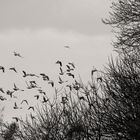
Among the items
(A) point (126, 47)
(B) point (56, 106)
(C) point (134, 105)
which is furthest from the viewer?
(A) point (126, 47)

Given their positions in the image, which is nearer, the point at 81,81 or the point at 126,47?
the point at 81,81

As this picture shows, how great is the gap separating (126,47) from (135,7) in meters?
1.83

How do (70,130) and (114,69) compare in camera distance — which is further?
(114,69)

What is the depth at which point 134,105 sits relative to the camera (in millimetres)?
9711

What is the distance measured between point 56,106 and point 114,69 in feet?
7.12

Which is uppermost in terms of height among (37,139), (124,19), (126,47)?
(124,19)

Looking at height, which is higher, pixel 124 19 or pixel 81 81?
pixel 124 19

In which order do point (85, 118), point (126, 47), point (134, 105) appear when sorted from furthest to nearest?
point (126, 47)
point (85, 118)
point (134, 105)

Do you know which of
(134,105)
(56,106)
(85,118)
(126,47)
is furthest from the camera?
(126,47)

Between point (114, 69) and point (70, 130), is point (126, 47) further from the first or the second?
point (70, 130)

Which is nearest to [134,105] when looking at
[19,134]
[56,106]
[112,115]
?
[112,115]

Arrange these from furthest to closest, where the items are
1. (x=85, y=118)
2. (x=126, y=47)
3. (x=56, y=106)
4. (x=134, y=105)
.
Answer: (x=126, y=47)
(x=56, y=106)
(x=85, y=118)
(x=134, y=105)

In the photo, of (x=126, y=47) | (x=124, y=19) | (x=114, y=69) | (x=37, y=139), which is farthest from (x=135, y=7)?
(x=37, y=139)

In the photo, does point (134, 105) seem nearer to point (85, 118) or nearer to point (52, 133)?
point (85, 118)
